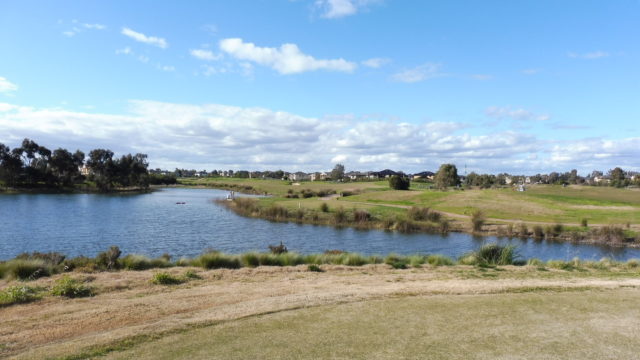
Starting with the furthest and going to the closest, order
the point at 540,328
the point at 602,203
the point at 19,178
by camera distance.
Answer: the point at 19,178 < the point at 602,203 < the point at 540,328

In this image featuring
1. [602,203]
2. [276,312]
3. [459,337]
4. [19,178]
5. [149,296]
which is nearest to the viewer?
[459,337]

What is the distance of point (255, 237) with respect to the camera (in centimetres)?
4144

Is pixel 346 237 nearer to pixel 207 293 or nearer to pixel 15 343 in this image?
pixel 207 293

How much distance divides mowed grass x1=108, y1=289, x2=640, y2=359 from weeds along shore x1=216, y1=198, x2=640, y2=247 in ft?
117

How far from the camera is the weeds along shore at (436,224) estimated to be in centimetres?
4191

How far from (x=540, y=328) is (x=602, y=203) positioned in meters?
68.9

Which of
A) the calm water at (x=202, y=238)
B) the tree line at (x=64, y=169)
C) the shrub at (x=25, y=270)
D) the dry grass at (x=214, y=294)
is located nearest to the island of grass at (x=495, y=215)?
the calm water at (x=202, y=238)

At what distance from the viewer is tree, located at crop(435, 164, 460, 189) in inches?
4574

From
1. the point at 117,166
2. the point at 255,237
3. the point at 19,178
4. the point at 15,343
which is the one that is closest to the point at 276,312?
the point at 15,343

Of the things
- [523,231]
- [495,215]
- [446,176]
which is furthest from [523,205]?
[446,176]

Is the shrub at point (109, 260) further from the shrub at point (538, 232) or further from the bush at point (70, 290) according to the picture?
the shrub at point (538, 232)

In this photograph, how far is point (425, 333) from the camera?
29.0 ft

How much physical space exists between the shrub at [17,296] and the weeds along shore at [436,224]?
41.7 metres

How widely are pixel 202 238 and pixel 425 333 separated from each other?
108 feet
